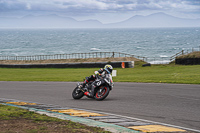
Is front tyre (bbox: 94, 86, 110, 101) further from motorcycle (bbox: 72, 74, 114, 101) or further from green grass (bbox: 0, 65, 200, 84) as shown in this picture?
green grass (bbox: 0, 65, 200, 84)

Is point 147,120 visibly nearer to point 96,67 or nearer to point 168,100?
point 168,100

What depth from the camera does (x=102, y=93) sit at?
1260 cm

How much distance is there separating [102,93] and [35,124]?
5252 mm

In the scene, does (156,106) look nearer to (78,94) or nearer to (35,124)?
(78,94)

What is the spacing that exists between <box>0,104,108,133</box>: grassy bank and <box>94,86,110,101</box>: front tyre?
3.81 m

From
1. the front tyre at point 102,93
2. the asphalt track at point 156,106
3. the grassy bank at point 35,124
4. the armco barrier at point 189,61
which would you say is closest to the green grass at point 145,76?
the armco barrier at point 189,61

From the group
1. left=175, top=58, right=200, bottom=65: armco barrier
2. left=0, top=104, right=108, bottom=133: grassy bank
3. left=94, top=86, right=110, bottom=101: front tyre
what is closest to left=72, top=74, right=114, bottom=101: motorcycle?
left=94, top=86, right=110, bottom=101: front tyre

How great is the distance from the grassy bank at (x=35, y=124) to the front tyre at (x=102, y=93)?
381 cm

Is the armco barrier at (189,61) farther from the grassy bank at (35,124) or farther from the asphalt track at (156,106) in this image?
the grassy bank at (35,124)

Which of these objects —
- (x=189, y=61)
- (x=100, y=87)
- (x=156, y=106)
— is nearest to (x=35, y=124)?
(x=156, y=106)

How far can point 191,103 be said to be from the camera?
1113cm

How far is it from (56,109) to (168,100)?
4.37m

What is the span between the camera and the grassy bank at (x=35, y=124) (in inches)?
276

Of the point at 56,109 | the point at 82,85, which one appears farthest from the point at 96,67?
the point at 56,109
